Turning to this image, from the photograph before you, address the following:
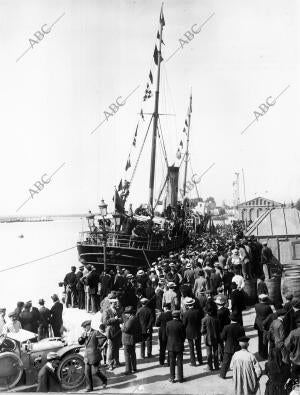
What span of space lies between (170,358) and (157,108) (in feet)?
84.0

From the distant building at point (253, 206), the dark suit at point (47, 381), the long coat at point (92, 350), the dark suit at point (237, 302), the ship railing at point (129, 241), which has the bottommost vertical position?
the dark suit at point (47, 381)

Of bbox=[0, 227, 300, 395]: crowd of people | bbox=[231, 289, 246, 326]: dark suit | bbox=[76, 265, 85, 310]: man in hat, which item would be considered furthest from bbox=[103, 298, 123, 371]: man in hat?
bbox=[76, 265, 85, 310]: man in hat

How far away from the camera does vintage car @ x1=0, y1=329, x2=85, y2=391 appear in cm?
728

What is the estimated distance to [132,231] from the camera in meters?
26.5

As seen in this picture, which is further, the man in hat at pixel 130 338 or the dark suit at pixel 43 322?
the dark suit at pixel 43 322

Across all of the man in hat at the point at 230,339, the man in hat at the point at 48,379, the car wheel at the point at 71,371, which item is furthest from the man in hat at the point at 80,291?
the man in hat at the point at 230,339

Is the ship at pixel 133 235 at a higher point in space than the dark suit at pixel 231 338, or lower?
higher

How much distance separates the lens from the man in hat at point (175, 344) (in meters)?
7.42

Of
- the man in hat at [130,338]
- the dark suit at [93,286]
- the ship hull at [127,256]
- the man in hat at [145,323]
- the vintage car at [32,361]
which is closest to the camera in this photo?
the vintage car at [32,361]

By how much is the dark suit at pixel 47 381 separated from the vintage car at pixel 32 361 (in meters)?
0.24

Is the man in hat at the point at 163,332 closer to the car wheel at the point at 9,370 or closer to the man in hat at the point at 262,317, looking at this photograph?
the man in hat at the point at 262,317

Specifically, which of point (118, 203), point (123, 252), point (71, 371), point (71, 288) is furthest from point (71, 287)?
point (118, 203)

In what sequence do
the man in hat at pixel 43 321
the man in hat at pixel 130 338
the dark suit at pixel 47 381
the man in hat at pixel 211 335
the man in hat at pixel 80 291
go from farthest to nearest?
the man in hat at pixel 80 291 → the man in hat at pixel 43 321 → the man in hat at pixel 130 338 → the man in hat at pixel 211 335 → the dark suit at pixel 47 381

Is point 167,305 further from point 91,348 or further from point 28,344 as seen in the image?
point 28,344
